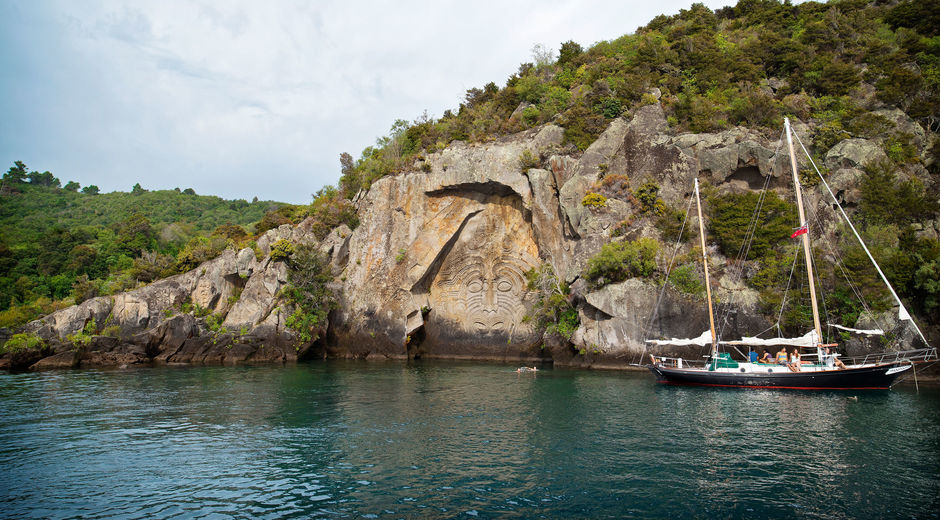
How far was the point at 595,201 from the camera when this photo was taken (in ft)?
120

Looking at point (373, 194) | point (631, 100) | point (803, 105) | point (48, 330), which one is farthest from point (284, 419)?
point (803, 105)

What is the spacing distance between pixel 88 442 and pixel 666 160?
3732cm

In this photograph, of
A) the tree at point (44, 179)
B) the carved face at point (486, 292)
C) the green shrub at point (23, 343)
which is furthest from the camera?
the tree at point (44, 179)

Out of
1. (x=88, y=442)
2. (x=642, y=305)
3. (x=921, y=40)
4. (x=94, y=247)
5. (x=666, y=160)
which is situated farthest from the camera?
(x=94, y=247)

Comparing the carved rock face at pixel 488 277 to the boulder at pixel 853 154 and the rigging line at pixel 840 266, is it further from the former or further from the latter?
the boulder at pixel 853 154

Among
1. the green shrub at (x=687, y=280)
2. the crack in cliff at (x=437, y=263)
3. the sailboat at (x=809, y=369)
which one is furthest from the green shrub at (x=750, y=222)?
the crack in cliff at (x=437, y=263)

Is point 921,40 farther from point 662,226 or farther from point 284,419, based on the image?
point 284,419

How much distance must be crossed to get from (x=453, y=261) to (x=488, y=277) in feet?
11.3

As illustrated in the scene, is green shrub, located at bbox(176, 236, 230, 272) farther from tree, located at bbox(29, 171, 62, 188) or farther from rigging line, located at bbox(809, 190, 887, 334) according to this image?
tree, located at bbox(29, 171, 62, 188)

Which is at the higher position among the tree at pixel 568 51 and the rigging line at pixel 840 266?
the tree at pixel 568 51

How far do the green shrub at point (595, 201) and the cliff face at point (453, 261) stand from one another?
1.30 ft

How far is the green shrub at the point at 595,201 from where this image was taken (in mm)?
36625

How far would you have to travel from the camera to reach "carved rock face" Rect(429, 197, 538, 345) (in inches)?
1677

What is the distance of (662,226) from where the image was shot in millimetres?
35344
